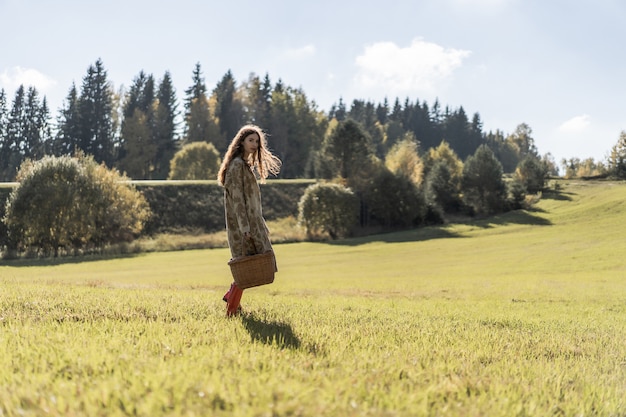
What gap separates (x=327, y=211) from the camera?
52.3 metres

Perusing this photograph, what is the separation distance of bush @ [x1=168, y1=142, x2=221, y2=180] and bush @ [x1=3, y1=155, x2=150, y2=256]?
116ft

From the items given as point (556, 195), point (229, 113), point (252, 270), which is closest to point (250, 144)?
point (252, 270)

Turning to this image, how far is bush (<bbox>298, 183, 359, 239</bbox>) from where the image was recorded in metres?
51.8

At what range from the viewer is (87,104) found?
102562mm

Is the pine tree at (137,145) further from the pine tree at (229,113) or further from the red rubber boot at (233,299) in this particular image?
the red rubber boot at (233,299)

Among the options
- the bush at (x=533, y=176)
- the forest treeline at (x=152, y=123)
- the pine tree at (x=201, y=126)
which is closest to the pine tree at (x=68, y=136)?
the forest treeline at (x=152, y=123)

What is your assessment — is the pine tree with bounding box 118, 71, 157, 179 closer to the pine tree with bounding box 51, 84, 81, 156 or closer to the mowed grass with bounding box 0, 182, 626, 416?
the pine tree with bounding box 51, 84, 81, 156

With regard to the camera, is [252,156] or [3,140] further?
[3,140]

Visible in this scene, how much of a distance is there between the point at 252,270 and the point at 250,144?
2.00 metres

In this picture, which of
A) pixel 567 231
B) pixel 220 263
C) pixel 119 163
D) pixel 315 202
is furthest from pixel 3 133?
pixel 567 231

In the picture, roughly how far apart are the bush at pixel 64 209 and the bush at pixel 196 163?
116 feet

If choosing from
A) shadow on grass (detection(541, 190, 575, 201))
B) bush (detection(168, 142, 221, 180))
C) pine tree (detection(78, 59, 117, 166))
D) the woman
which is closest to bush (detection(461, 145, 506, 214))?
shadow on grass (detection(541, 190, 575, 201))

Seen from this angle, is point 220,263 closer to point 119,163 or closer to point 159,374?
point 159,374

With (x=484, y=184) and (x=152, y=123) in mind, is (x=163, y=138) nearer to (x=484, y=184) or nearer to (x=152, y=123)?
(x=152, y=123)
